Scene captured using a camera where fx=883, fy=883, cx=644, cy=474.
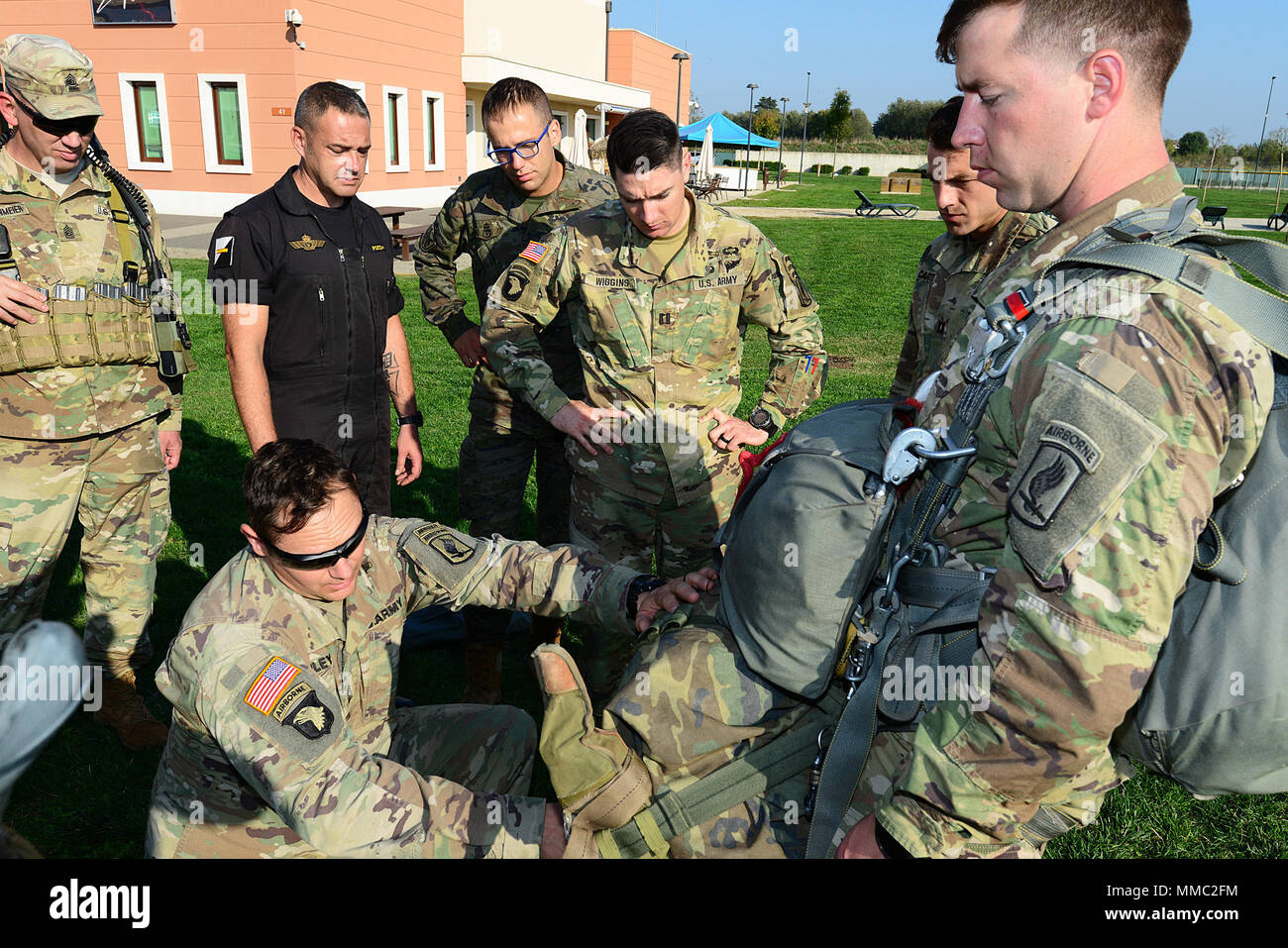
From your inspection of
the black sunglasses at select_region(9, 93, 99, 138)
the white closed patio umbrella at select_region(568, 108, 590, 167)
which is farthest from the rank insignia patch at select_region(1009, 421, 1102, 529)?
the white closed patio umbrella at select_region(568, 108, 590, 167)

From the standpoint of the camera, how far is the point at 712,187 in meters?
29.9

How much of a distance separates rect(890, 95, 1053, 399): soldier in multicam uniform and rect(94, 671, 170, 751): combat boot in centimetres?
361

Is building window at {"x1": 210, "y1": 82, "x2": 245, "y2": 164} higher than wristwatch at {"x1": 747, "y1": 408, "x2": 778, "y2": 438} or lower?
higher

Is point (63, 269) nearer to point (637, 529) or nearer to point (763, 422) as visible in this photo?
point (637, 529)

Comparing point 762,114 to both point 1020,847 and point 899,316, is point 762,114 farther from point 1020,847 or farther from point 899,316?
point 1020,847

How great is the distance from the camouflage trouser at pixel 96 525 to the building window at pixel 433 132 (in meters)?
24.8

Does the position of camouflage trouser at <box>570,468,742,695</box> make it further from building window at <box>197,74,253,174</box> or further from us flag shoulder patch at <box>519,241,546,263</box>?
building window at <box>197,74,253,174</box>

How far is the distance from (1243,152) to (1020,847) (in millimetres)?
71210

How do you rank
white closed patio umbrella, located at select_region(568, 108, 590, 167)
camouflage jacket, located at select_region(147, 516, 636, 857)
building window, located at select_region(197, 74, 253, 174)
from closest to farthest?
camouflage jacket, located at select_region(147, 516, 636, 857) < building window, located at select_region(197, 74, 253, 174) < white closed patio umbrella, located at select_region(568, 108, 590, 167)

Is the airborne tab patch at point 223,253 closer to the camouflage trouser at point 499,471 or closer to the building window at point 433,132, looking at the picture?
the camouflage trouser at point 499,471

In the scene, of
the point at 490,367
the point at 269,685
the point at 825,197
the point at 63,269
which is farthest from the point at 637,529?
the point at 825,197

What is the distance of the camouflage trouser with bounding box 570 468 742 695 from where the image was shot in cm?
393
